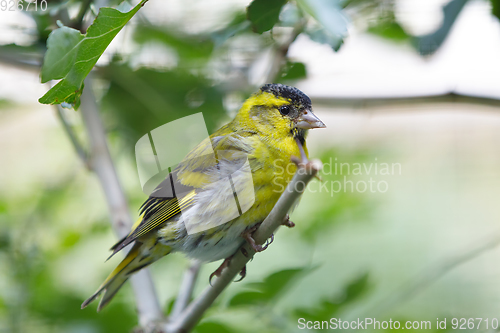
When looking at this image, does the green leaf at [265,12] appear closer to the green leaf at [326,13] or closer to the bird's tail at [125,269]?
the green leaf at [326,13]

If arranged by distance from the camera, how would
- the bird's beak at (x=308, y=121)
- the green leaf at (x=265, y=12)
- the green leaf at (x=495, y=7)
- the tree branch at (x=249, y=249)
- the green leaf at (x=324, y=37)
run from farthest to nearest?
the bird's beak at (x=308, y=121)
the green leaf at (x=495, y=7)
the green leaf at (x=324, y=37)
the green leaf at (x=265, y=12)
the tree branch at (x=249, y=249)

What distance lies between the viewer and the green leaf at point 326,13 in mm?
950

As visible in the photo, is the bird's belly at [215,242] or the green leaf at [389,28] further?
the green leaf at [389,28]

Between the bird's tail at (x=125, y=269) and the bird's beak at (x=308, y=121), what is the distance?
35.1 inches

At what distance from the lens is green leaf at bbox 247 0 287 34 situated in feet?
4.17

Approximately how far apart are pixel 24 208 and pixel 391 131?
256cm

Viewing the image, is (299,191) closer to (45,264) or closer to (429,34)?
(429,34)

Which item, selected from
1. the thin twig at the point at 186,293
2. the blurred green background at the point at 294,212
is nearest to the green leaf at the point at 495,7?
the blurred green background at the point at 294,212

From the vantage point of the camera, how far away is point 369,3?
1.92m

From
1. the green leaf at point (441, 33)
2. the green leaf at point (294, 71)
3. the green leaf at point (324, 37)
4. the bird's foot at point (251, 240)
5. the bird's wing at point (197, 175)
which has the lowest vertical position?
the bird's foot at point (251, 240)

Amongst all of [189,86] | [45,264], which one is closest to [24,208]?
[45,264]

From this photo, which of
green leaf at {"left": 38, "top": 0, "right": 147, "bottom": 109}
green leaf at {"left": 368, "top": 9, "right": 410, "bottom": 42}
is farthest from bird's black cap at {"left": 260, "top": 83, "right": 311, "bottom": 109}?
green leaf at {"left": 38, "top": 0, "right": 147, "bottom": 109}

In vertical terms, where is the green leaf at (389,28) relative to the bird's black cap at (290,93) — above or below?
above

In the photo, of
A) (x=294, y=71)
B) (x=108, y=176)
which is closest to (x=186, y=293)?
(x=108, y=176)
